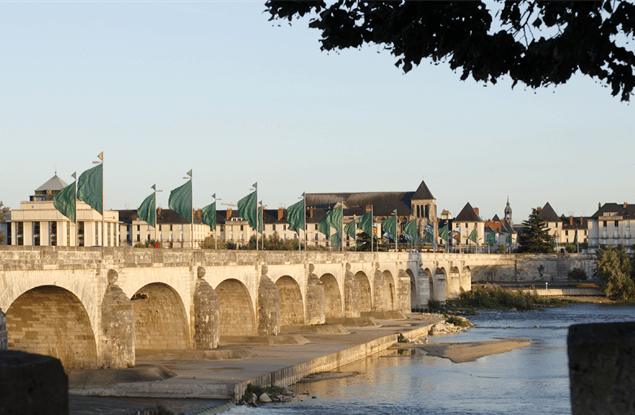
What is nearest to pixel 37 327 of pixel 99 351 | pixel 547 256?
pixel 99 351

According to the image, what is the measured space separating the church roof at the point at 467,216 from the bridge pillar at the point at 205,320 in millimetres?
127116

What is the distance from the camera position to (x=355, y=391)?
2875 cm

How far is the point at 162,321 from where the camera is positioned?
102 ft

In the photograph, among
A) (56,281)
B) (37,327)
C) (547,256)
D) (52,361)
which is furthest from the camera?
(547,256)

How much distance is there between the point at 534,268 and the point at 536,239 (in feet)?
22.4

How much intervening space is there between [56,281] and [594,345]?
2047cm

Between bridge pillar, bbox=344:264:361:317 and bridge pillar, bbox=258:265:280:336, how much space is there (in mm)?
15457

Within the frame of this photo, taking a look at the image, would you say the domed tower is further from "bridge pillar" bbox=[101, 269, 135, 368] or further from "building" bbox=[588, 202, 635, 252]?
"bridge pillar" bbox=[101, 269, 135, 368]

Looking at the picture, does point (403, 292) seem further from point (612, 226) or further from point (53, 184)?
point (612, 226)

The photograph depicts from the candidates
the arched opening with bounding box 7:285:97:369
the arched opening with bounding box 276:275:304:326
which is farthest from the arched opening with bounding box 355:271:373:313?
the arched opening with bounding box 7:285:97:369

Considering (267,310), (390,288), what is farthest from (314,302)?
(390,288)

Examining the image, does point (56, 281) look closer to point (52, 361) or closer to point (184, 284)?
point (184, 284)

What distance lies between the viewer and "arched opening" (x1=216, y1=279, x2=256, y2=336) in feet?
125

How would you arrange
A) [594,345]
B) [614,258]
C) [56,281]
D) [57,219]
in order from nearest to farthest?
[594,345]
[56,281]
[57,219]
[614,258]
